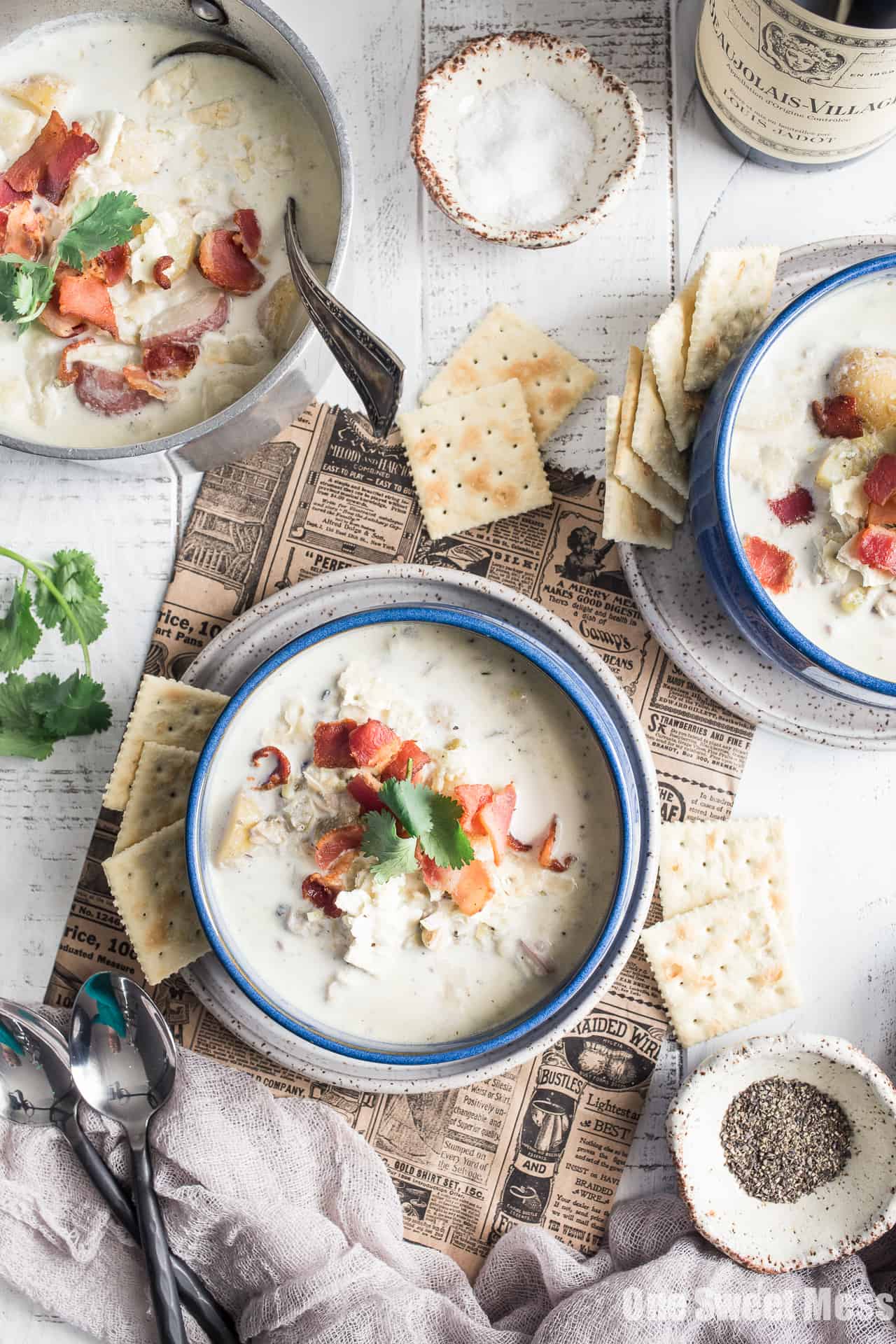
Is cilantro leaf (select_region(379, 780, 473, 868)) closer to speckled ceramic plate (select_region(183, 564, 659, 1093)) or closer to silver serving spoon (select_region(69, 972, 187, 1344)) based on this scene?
speckled ceramic plate (select_region(183, 564, 659, 1093))

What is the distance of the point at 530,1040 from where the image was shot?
1.91 m

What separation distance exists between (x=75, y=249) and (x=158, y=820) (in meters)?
1.01

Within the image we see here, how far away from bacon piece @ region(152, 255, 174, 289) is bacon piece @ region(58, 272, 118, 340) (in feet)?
0.32

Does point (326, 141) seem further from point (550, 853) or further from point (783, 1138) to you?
point (783, 1138)

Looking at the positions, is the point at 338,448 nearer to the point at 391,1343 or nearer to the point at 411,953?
the point at 411,953

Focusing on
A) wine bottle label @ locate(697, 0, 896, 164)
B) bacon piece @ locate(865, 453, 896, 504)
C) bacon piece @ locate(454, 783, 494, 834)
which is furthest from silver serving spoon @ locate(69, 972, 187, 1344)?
wine bottle label @ locate(697, 0, 896, 164)

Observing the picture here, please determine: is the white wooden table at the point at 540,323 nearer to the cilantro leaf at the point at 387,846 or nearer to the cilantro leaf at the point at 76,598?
Result: the cilantro leaf at the point at 76,598

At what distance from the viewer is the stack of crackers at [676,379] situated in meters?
1.88

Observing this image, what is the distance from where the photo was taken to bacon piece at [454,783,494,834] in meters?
1.79

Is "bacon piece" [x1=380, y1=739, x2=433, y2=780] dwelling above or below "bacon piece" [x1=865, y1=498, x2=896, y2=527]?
below

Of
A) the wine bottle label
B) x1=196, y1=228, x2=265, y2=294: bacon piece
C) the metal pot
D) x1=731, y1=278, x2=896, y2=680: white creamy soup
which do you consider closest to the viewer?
the wine bottle label

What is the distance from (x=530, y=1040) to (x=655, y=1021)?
27 cm

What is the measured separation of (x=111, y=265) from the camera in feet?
6.53

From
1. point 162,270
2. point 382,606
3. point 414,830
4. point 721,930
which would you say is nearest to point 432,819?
point 414,830
